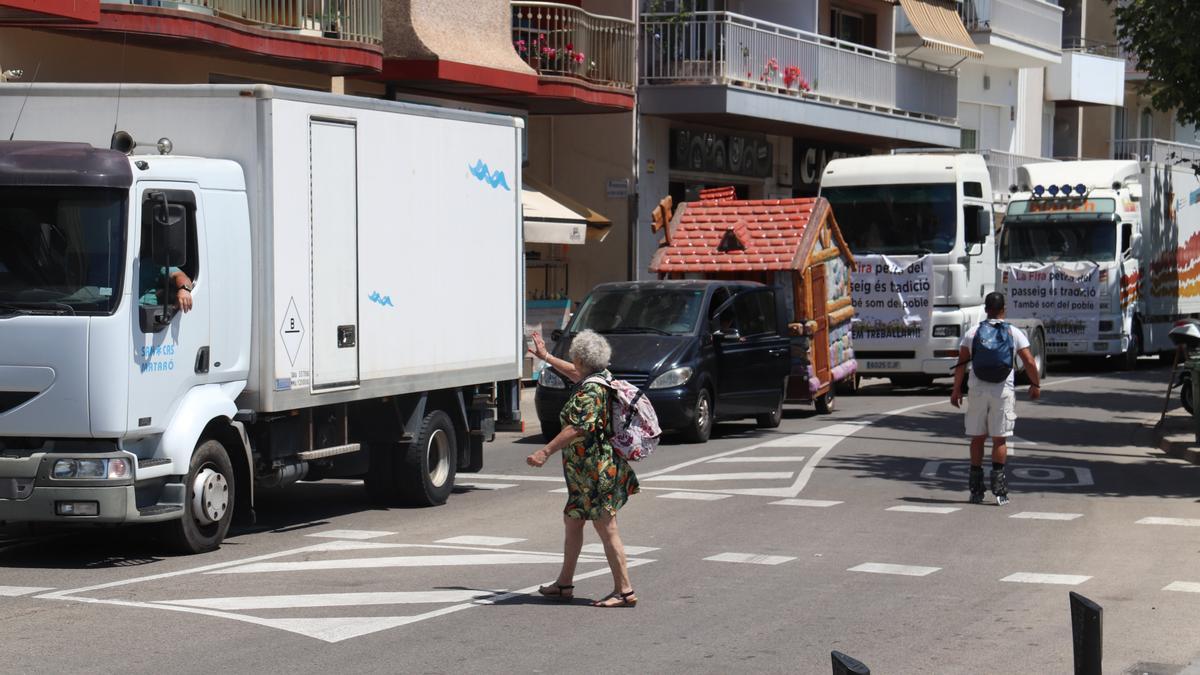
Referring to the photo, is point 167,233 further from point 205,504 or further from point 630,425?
point 630,425

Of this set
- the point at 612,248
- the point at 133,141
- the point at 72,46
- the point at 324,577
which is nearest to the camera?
the point at 324,577

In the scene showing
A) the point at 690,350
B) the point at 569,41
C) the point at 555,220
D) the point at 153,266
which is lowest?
the point at 690,350

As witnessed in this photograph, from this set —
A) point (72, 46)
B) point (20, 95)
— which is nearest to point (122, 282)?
point (20, 95)

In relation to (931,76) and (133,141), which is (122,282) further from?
(931,76)

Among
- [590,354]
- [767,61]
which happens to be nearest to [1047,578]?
[590,354]

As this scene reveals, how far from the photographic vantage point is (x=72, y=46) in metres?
19.8

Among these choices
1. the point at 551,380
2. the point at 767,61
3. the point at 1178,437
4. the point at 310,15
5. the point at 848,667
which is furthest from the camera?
the point at 767,61

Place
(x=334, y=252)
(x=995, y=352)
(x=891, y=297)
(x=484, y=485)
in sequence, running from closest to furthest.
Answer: (x=334, y=252), (x=995, y=352), (x=484, y=485), (x=891, y=297)

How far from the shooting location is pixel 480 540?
1240 cm

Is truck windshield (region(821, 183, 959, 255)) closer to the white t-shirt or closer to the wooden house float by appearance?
the wooden house float

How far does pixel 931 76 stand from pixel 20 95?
30.7 metres

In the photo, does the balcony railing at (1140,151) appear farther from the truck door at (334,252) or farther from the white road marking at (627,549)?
the white road marking at (627,549)

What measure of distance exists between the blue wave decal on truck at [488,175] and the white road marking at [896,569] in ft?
17.2

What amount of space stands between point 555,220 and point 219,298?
1481 cm
